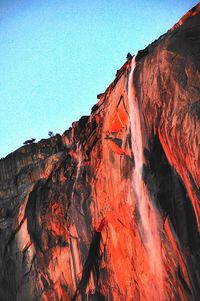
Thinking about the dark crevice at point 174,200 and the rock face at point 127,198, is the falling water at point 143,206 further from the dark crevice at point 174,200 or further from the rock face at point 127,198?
the dark crevice at point 174,200

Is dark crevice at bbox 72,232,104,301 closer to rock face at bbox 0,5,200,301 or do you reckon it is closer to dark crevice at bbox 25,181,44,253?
rock face at bbox 0,5,200,301

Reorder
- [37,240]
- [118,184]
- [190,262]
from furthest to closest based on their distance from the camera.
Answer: [37,240] < [118,184] < [190,262]

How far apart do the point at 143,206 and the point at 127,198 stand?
1033mm

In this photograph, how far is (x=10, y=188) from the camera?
87.6ft

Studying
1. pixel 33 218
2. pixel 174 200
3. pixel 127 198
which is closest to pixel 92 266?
pixel 127 198

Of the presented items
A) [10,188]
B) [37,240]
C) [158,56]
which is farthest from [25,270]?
[158,56]

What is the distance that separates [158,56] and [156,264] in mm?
7116

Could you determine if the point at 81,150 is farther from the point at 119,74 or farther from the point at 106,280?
the point at 106,280

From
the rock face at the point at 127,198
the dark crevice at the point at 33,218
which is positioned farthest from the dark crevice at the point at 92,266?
the dark crevice at the point at 33,218

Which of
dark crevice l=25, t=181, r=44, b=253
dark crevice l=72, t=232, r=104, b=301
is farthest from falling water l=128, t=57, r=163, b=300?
dark crevice l=25, t=181, r=44, b=253

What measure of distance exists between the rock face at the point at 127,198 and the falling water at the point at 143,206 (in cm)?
4

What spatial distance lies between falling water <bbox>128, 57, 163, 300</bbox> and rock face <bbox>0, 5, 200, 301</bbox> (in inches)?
1.4

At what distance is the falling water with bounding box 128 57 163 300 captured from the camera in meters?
15.9

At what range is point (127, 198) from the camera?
17219mm
